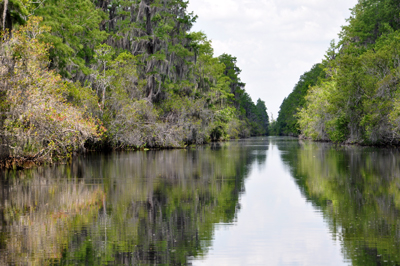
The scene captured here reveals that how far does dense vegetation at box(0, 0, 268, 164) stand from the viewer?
58.9 ft

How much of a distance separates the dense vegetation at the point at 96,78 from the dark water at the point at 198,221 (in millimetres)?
4417

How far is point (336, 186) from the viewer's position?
42.3 feet

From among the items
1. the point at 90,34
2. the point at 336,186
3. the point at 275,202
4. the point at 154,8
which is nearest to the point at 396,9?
the point at 154,8

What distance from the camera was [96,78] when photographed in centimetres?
3127

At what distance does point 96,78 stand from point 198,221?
80.7 feet

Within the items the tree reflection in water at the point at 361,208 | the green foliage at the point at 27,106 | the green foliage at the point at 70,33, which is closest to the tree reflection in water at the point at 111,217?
the tree reflection in water at the point at 361,208

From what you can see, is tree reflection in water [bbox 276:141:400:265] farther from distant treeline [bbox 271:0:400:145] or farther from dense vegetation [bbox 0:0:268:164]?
distant treeline [bbox 271:0:400:145]

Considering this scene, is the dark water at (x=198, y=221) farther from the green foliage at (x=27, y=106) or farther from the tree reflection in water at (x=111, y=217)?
the green foliage at (x=27, y=106)

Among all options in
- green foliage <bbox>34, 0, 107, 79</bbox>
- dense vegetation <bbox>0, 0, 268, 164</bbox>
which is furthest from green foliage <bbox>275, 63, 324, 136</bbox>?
green foliage <bbox>34, 0, 107, 79</bbox>

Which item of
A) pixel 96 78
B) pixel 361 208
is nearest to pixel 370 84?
pixel 96 78

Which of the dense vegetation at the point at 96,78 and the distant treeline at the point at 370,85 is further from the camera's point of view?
the distant treeline at the point at 370,85

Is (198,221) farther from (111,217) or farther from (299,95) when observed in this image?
(299,95)

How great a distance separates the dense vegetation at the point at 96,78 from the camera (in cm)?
1795

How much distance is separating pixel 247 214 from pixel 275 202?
1807 mm
